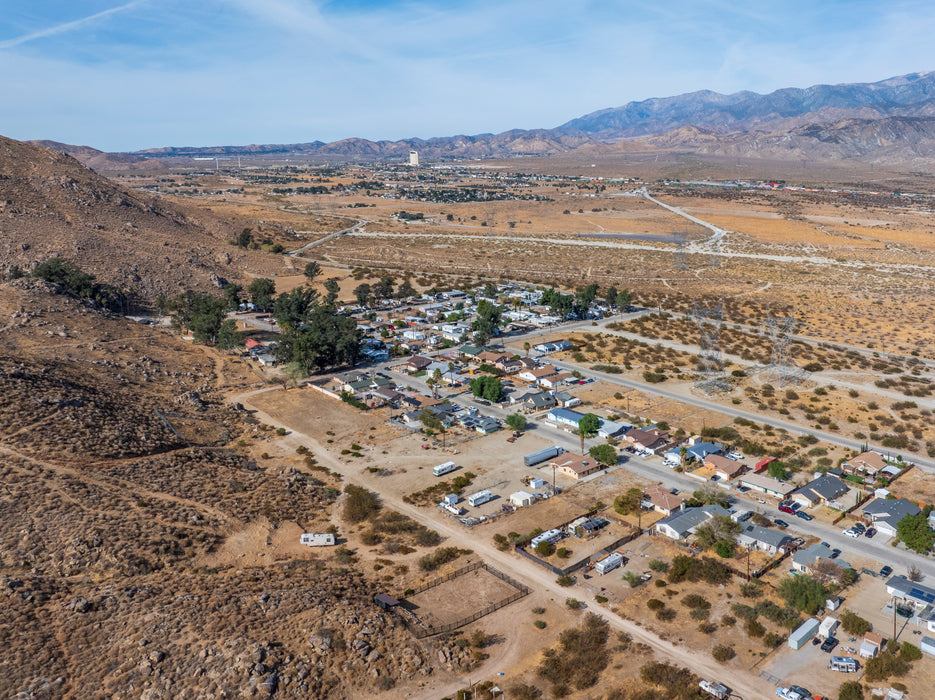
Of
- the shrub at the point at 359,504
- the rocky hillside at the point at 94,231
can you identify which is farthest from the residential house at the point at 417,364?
the rocky hillside at the point at 94,231

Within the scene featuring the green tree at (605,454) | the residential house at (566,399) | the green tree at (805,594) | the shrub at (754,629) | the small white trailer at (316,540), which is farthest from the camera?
the residential house at (566,399)

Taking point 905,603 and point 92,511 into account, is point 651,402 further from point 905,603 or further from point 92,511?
point 92,511

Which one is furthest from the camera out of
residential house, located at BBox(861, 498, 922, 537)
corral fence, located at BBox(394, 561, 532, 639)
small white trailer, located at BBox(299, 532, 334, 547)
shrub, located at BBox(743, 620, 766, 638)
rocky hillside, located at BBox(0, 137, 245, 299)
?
rocky hillside, located at BBox(0, 137, 245, 299)

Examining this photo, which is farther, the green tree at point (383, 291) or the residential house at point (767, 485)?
the green tree at point (383, 291)

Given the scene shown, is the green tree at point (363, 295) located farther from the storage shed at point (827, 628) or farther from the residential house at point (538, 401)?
the storage shed at point (827, 628)

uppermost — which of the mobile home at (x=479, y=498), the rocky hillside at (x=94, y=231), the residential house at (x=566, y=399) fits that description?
the rocky hillside at (x=94, y=231)

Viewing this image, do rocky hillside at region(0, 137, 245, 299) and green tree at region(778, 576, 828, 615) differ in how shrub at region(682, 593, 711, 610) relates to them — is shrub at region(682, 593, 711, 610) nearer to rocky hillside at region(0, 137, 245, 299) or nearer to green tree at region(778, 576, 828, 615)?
green tree at region(778, 576, 828, 615)

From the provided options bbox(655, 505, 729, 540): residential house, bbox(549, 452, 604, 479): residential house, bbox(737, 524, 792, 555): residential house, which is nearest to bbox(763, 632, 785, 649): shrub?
bbox(737, 524, 792, 555): residential house
